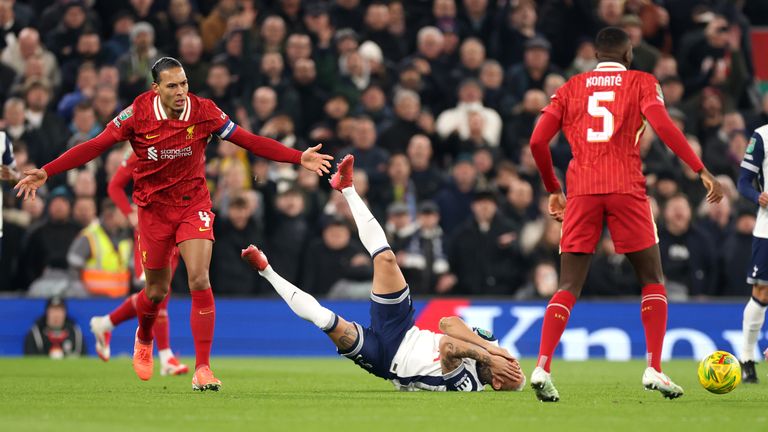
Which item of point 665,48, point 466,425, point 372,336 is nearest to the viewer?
point 466,425

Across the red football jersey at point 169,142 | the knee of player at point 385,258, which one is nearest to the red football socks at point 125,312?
the red football jersey at point 169,142

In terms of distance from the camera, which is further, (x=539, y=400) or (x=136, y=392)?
(x=136, y=392)

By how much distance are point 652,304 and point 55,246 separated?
392 inches

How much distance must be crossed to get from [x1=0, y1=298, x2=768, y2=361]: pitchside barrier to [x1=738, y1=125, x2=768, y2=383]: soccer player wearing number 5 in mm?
4923

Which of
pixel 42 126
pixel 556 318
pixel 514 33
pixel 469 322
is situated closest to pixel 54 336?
pixel 42 126

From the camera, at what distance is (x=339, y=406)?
9273 millimetres

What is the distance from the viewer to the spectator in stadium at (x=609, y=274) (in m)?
18.0

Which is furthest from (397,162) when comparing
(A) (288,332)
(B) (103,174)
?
(B) (103,174)

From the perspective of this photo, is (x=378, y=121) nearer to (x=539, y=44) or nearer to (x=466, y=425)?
(x=539, y=44)

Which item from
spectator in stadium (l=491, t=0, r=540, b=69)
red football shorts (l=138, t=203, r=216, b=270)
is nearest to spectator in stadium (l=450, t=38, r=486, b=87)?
spectator in stadium (l=491, t=0, r=540, b=69)

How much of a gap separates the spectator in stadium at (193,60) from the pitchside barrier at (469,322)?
4059mm

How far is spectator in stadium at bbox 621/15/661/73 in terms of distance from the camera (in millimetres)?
20438

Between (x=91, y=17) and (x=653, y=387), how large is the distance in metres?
13.6

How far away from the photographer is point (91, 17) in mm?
20656
